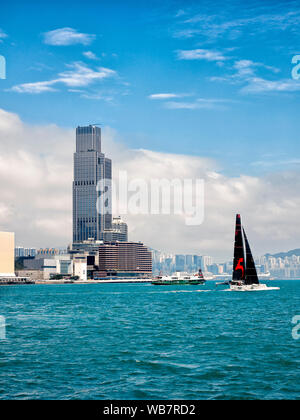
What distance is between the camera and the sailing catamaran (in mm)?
132000

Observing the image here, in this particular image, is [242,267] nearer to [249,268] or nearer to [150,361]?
[249,268]

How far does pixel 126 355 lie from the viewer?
3400 centimetres

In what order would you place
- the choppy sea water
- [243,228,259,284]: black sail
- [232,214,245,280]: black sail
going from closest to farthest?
the choppy sea water < [232,214,245,280]: black sail < [243,228,259,284]: black sail

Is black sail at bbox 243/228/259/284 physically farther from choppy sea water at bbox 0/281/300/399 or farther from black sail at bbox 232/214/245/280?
choppy sea water at bbox 0/281/300/399

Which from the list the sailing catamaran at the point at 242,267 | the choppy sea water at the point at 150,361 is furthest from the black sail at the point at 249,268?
the choppy sea water at the point at 150,361

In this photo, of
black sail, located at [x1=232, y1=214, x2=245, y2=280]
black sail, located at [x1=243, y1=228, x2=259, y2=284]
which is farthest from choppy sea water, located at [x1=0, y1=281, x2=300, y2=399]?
black sail, located at [x1=243, y1=228, x2=259, y2=284]

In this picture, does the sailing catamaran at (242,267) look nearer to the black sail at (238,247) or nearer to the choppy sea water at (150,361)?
the black sail at (238,247)

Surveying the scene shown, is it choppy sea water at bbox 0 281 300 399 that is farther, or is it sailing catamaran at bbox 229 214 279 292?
sailing catamaran at bbox 229 214 279 292

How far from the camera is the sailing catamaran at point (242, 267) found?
132m

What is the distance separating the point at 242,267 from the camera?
13300 centimetres

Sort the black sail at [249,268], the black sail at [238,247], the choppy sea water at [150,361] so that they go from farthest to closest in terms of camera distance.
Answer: the black sail at [249,268], the black sail at [238,247], the choppy sea water at [150,361]

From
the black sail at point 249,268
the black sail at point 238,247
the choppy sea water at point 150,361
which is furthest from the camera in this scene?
the black sail at point 249,268
